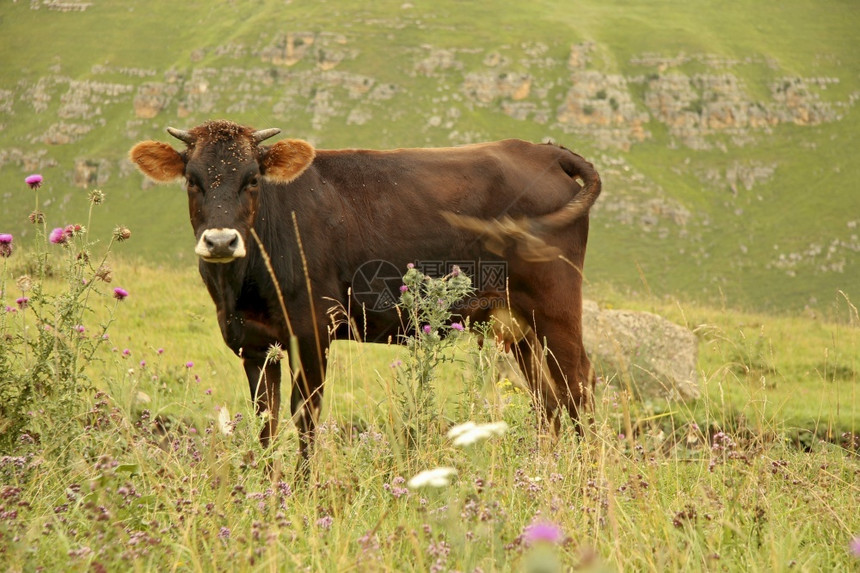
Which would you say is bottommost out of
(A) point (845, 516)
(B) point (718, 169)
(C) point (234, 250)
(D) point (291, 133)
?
(B) point (718, 169)

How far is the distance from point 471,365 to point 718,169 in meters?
110

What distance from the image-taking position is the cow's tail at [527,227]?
6.73m

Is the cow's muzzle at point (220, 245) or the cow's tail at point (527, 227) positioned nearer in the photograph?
the cow's muzzle at point (220, 245)

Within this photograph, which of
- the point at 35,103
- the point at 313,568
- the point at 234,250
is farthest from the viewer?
the point at 35,103

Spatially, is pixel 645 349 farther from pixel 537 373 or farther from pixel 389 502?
pixel 389 502

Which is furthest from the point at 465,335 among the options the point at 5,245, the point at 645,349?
the point at 645,349

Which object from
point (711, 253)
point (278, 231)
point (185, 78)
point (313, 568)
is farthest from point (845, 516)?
point (185, 78)

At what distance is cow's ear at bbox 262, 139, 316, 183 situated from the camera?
20.2 feet

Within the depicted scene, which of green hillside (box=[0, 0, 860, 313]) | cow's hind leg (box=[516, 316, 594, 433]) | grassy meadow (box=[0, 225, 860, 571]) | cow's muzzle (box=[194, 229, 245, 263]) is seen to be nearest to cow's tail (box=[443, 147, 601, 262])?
cow's hind leg (box=[516, 316, 594, 433])

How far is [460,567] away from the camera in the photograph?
111 inches

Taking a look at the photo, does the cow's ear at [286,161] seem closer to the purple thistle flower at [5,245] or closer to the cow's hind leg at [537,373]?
the purple thistle flower at [5,245]

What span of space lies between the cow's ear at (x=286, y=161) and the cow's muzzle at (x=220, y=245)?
3.10 feet

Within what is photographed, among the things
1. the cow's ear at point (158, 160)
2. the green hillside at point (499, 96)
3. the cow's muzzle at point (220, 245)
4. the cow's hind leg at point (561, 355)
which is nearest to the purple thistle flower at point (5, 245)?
the cow's muzzle at point (220, 245)

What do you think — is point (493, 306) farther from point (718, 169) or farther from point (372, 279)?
point (718, 169)
